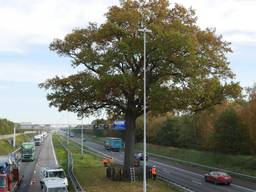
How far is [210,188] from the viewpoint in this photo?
44969mm

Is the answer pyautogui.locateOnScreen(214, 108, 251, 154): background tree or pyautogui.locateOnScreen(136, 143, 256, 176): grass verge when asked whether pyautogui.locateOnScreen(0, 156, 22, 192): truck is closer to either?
pyautogui.locateOnScreen(136, 143, 256, 176): grass verge

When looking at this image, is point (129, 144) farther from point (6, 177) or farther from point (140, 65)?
point (6, 177)

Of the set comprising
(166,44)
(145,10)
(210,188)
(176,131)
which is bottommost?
(210,188)

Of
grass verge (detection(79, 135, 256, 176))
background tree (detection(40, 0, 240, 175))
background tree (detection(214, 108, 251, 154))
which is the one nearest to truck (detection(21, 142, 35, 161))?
grass verge (detection(79, 135, 256, 176))

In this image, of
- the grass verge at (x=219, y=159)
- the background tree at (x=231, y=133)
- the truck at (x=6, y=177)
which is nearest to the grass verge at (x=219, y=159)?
the grass verge at (x=219, y=159)

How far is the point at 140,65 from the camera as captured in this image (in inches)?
1735

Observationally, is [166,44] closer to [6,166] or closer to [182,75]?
[182,75]

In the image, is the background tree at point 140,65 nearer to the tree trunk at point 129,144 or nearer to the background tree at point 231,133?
the tree trunk at point 129,144

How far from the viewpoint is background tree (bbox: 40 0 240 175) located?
41344 mm

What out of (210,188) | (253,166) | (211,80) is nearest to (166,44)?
(211,80)

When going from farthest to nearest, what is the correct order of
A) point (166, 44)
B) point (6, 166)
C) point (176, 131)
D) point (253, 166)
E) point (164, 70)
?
point (176, 131), point (253, 166), point (164, 70), point (166, 44), point (6, 166)

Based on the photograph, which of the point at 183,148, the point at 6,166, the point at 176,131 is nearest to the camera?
the point at 6,166

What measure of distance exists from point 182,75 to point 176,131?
57864mm

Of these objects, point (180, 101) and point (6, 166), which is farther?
point (180, 101)
